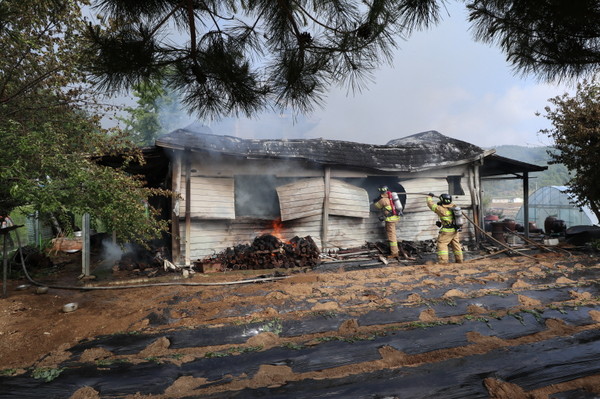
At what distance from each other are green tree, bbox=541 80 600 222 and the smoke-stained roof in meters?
3.12

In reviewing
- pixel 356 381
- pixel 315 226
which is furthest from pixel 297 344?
pixel 315 226

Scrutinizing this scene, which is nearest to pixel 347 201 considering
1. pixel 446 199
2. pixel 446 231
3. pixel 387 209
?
pixel 387 209

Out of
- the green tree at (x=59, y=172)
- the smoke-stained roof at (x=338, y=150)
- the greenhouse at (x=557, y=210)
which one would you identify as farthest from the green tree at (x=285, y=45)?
the greenhouse at (x=557, y=210)

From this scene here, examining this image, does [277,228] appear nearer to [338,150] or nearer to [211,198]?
[211,198]

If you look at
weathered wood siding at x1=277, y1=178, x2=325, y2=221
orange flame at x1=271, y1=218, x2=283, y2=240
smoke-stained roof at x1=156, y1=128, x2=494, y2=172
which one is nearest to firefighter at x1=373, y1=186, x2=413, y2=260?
smoke-stained roof at x1=156, y1=128, x2=494, y2=172

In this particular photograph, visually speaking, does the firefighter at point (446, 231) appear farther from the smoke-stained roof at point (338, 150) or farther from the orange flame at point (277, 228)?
the orange flame at point (277, 228)

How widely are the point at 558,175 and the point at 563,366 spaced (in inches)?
3992

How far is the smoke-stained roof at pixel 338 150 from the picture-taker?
9.09 meters

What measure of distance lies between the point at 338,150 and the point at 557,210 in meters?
17.2

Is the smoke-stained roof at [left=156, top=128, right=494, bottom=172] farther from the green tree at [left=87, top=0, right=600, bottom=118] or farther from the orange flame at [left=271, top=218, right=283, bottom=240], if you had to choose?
the green tree at [left=87, top=0, right=600, bottom=118]

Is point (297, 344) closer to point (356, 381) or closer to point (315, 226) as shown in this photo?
point (356, 381)

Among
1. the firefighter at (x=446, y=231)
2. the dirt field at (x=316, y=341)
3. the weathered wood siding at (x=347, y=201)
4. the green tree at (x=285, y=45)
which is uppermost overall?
the green tree at (x=285, y=45)

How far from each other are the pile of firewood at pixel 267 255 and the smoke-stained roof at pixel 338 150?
2597mm

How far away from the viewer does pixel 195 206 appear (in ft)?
30.1
